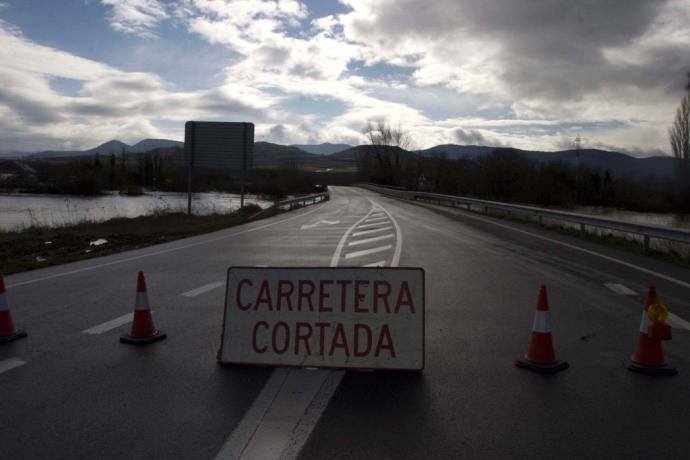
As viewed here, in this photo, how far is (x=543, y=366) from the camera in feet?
18.2

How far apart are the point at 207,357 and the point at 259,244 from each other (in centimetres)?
1076

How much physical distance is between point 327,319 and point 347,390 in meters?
0.87

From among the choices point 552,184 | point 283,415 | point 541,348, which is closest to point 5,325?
point 283,415

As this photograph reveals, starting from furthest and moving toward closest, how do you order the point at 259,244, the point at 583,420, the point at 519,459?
the point at 259,244
the point at 583,420
the point at 519,459

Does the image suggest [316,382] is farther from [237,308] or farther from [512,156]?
[512,156]

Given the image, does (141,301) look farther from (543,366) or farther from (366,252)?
(366,252)

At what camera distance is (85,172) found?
62781 mm

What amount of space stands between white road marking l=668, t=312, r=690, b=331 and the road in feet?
0.16

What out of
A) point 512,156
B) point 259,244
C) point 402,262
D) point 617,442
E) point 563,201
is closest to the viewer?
point 617,442

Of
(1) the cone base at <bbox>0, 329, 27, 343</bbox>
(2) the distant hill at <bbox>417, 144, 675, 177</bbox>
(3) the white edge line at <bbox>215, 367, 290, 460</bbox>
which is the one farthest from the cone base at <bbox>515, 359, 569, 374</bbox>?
(2) the distant hill at <bbox>417, 144, 675, 177</bbox>

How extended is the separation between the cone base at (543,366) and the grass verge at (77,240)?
10613 millimetres

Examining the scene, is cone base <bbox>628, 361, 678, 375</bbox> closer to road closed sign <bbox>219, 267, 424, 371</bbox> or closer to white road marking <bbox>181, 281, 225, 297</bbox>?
road closed sign <bbox>219, 267, 424, 371</bbox>

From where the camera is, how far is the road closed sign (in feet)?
18.1

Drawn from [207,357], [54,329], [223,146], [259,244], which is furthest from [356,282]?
[223,146]
